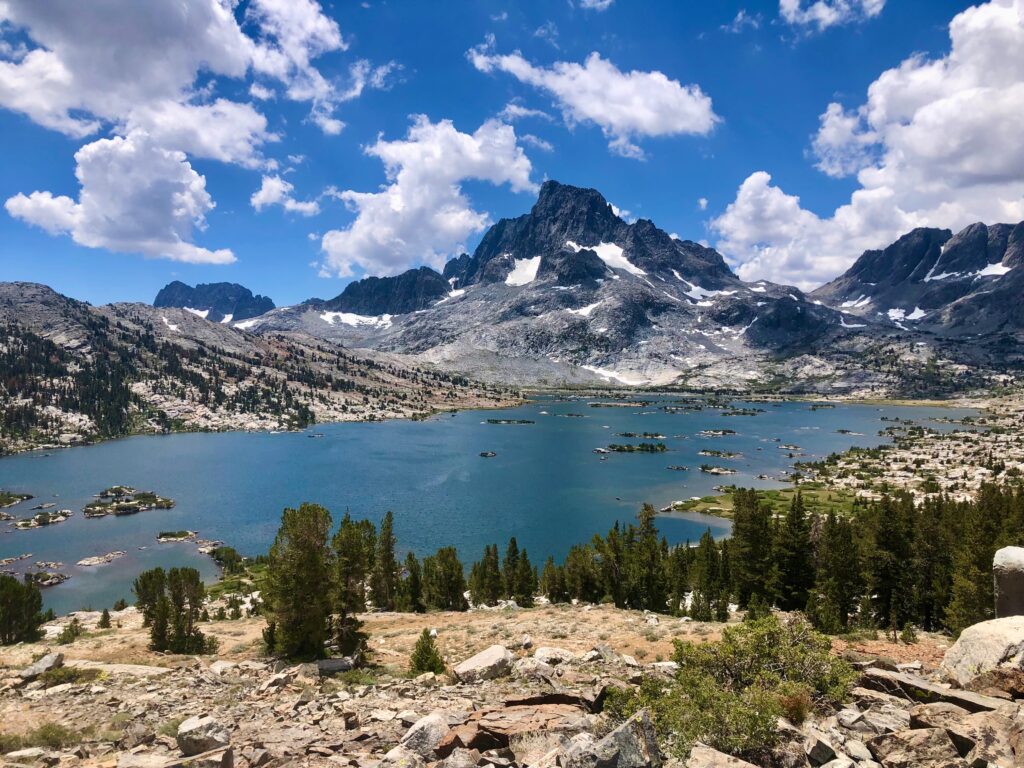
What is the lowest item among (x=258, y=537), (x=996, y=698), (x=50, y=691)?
(x=258, y=537)

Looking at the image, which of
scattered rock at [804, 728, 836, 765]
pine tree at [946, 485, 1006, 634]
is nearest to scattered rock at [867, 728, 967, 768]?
scattered rock at [804, 728, 836, 765]

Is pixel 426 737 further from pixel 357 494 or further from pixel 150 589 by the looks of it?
pixel 357 494

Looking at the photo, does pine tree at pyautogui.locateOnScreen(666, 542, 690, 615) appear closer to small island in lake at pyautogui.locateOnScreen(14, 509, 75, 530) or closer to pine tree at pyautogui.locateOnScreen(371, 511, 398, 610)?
pine tree at pyautogui.locateOnScreen(371, 511, 398, 610)

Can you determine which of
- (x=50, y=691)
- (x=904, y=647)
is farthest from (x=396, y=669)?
(x=904, y=647)

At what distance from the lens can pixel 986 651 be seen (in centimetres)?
1711

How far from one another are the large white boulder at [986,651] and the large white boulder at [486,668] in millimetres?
16064

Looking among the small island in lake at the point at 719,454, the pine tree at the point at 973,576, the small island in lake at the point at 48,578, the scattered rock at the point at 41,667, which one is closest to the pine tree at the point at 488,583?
the pine tree at the point at 973,576

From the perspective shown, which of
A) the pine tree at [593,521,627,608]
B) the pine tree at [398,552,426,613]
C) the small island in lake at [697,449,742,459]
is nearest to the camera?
the pine tree at [398,552,426,613]

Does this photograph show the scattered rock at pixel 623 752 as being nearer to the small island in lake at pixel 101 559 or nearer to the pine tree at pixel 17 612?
the pine tree at pixel 17 612

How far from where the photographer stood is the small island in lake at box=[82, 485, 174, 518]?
391 feet

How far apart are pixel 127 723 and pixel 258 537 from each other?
310ft

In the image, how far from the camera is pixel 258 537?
105m

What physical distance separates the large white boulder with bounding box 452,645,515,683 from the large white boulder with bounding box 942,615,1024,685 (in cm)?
1606

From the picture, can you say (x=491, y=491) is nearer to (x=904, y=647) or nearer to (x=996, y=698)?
(x=904, y=647)
